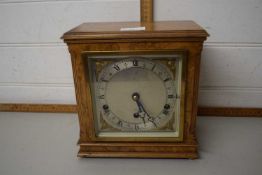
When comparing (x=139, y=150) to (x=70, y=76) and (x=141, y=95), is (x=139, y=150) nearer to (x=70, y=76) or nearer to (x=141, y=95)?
(x=141, y=95)

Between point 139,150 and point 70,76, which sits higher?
point 70,76

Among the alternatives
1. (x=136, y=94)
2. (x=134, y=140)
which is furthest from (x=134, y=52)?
(x=134, y=140)

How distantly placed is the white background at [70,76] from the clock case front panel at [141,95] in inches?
3.4

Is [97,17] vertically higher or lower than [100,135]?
higher

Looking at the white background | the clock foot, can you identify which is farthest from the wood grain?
the clock foot

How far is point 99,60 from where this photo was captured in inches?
28.3

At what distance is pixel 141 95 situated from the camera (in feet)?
2.48

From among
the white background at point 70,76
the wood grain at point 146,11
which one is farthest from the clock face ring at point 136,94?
the wood grain at point 146,11

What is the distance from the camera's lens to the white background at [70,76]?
81 cm

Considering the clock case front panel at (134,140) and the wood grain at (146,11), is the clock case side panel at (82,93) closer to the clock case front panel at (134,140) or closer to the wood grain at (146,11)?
the clock case front panel at (134,140)

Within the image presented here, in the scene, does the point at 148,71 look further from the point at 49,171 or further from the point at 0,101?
the point at 0,101

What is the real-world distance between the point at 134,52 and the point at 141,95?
5.7 inches

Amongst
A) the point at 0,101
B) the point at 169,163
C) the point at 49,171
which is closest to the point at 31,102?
the point at 0,101

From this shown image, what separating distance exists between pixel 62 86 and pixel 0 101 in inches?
13.2
